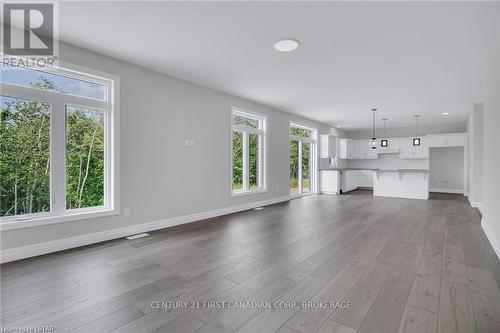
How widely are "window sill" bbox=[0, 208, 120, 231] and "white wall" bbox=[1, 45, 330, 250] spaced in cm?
6

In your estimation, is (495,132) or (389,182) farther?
(389,182)

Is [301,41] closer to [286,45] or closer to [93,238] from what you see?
[286,45]

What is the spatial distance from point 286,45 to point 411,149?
8.67 m

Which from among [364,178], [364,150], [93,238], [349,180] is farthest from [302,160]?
[93,238]

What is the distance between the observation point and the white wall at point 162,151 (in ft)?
11.1

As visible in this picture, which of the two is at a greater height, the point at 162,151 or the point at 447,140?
the point at 447,140

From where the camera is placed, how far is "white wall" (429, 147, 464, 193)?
9.09 m

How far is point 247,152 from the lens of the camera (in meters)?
6.09

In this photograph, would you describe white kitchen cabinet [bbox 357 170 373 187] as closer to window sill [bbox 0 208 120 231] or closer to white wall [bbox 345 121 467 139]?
white wall [bbox 345 121 467 139]

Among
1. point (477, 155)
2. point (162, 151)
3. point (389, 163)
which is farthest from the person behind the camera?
point (389, 163)

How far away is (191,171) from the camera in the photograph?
4676 millimetres

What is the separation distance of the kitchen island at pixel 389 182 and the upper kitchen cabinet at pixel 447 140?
172 cm

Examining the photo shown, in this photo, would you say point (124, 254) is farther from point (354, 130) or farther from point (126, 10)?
point (354, 130)

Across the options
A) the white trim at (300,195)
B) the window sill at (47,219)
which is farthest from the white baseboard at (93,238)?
the white trim at (300,195)
